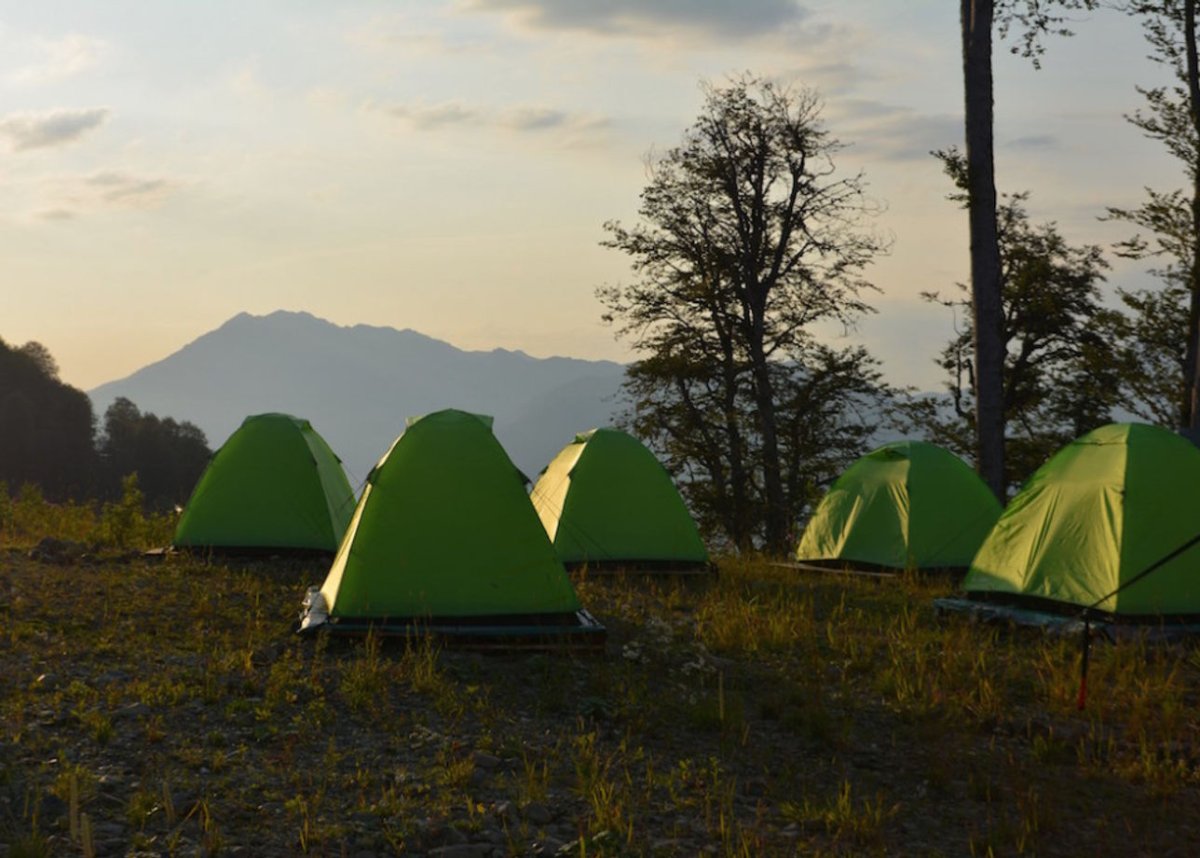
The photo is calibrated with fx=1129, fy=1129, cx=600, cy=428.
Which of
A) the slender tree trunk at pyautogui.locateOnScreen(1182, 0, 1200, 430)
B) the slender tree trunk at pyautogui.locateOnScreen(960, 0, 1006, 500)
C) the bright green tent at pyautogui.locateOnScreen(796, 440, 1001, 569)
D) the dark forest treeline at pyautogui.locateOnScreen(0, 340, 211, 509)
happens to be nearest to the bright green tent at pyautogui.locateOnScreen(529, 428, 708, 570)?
the bright green tent at pyautogui.locateOnScreen(796, 440, 1001, 569)

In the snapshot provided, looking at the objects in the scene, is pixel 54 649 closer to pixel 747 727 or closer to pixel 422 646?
pixel 422 646

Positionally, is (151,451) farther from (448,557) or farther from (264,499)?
(448,557)

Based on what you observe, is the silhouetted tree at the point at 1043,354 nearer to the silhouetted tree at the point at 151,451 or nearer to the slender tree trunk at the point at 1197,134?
the slender tree trunk at the point at 1197,134

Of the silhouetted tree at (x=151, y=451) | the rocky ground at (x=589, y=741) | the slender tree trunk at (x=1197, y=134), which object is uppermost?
the slender tree trunk at (x=1197, y=134)

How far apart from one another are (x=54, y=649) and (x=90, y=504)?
11.4 meters

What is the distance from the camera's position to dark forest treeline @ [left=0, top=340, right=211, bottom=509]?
53250 millimetres

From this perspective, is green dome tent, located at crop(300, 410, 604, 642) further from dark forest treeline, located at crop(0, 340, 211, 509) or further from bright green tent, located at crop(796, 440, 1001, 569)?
dark forest treeline, located at crop(0, 340, 211, 509)

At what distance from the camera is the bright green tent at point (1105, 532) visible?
1081 cm

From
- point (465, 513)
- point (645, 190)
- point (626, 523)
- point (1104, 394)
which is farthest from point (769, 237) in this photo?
point (465, 513)

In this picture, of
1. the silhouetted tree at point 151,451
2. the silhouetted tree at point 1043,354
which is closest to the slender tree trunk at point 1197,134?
the silhouetted tree at point 1043,354

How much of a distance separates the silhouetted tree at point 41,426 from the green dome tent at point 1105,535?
45856 millimetres

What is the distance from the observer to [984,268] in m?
16.9

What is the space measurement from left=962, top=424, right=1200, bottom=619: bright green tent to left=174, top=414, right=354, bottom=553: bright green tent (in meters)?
8.43

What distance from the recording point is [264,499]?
1523cm
